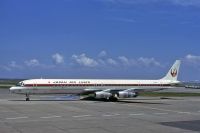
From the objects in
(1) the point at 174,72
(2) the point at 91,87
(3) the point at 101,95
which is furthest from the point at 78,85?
(1) the point at 174,72

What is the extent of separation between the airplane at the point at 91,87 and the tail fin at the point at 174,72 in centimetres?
242

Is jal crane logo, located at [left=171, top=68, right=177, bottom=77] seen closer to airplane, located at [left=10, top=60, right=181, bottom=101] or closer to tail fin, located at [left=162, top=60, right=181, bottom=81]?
tail fin, located at [left=162, top=60, right=181, bottom=81]

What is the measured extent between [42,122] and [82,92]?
29.1 m

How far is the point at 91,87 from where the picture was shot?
174 feet

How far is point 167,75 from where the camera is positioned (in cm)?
6081

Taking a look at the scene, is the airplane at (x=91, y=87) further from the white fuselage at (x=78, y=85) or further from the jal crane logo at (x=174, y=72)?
the jal crane logo at (x=174, y=72)

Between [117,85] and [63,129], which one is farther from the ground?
[117,85]

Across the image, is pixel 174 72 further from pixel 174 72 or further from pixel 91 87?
pixel 91 87

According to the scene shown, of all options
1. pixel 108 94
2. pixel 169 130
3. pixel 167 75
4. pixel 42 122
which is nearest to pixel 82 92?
pixel 108 94

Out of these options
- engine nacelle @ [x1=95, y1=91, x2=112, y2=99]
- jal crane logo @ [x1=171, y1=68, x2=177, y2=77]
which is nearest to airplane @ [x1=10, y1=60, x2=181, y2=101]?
engine nacelle @ [x1=95, y1=91, x2=112, y2=99]

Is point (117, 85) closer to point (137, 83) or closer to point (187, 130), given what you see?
point (137, 83)

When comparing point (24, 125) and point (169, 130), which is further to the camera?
point (24, 125)

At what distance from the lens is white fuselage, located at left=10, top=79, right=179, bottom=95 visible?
49.4 meters

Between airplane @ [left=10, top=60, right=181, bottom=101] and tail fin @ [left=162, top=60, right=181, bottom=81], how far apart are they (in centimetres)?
242
